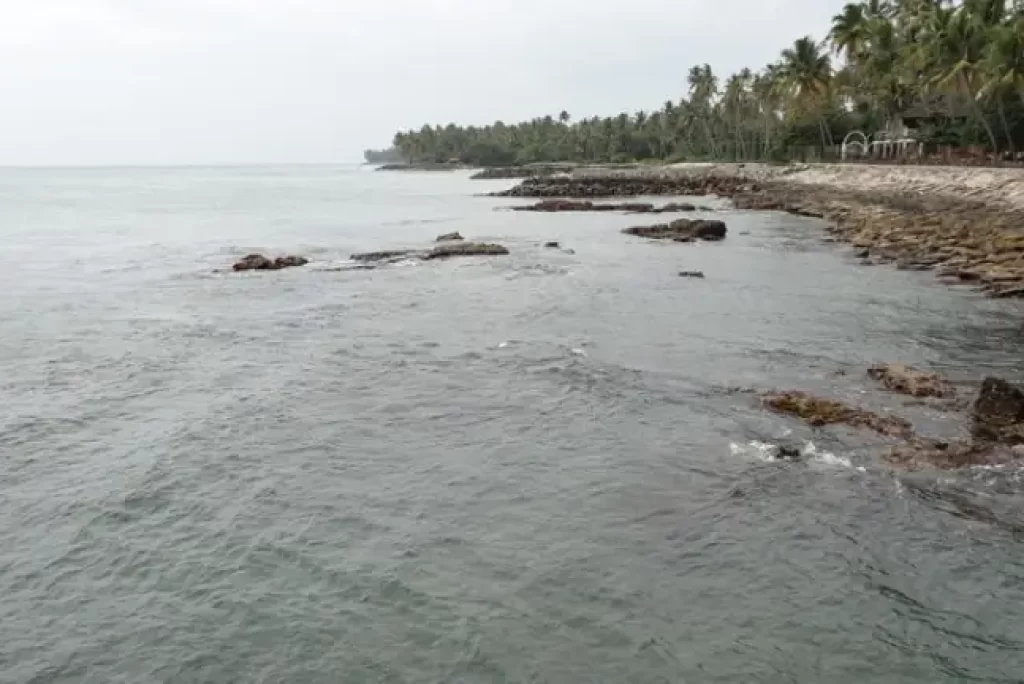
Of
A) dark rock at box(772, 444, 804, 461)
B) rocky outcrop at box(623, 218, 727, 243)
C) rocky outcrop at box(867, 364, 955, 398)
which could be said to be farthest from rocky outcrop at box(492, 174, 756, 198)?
dark rock at box(772, 444, 804, 461)

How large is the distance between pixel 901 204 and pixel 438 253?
92.1 ft

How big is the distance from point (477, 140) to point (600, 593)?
634 ft

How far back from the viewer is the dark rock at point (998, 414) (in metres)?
12.3

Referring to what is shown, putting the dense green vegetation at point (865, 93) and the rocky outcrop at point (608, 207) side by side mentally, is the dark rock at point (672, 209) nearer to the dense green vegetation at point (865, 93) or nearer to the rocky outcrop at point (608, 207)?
the rocky outcrop at point (608, 207)

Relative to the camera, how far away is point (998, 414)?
504 inches

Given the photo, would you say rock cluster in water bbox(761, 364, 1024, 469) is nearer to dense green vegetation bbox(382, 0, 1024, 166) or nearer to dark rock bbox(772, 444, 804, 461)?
dark rock bbox(772, 444, 804, 461)

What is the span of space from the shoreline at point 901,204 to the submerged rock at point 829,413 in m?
13.2

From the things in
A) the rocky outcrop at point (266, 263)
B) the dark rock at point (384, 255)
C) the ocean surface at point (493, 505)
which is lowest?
the ocean surface at point (493, 505)

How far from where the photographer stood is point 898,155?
72062 millimetres

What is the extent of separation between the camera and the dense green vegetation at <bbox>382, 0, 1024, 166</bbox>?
5503cm

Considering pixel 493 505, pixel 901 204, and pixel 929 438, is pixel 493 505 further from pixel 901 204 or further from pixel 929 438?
pixel 901 204

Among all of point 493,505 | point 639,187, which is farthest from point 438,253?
point 639,187

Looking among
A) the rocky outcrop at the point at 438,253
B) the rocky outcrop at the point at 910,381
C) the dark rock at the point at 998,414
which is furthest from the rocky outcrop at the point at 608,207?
the dark rock at the point at 998,414

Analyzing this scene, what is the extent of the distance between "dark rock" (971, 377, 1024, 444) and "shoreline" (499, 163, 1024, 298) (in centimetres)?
1255
